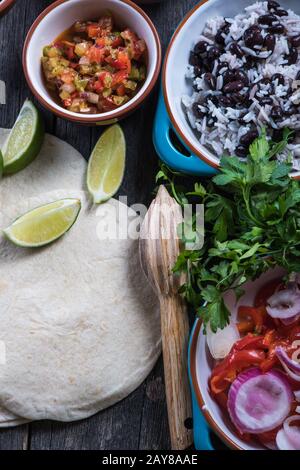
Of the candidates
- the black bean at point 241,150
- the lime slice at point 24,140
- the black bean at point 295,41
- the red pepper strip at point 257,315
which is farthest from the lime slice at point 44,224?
the black bean at point 295,41

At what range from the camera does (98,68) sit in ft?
7.31

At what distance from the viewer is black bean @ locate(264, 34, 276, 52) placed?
212 centimetres

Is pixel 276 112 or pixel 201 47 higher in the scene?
pixel 201 47

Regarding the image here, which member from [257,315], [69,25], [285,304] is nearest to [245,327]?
[257,315]

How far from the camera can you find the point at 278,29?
214 cm

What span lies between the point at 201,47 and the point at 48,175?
2.34 ft

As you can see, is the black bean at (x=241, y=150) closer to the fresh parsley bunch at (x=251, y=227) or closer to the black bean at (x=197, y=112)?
the fresh parsley bunch at (x=251, y=227)

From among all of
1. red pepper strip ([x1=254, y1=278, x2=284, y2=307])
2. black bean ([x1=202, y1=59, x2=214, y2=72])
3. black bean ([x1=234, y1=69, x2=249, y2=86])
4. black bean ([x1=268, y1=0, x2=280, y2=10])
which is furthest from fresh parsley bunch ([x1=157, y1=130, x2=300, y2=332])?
black bean ([x1=268, y1=0, x2=280, y2=10])

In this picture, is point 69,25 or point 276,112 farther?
point 69,25

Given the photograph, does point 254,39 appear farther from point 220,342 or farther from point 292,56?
point 220,342

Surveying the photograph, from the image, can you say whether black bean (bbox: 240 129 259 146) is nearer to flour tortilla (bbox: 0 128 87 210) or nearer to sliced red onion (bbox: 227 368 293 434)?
flour tortilla (bbox: 0 128 87 210)

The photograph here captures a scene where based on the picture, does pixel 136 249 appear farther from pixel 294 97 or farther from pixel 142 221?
pixel 294 97

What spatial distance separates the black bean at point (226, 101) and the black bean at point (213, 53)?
0.47 ft

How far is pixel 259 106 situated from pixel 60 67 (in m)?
0.70
